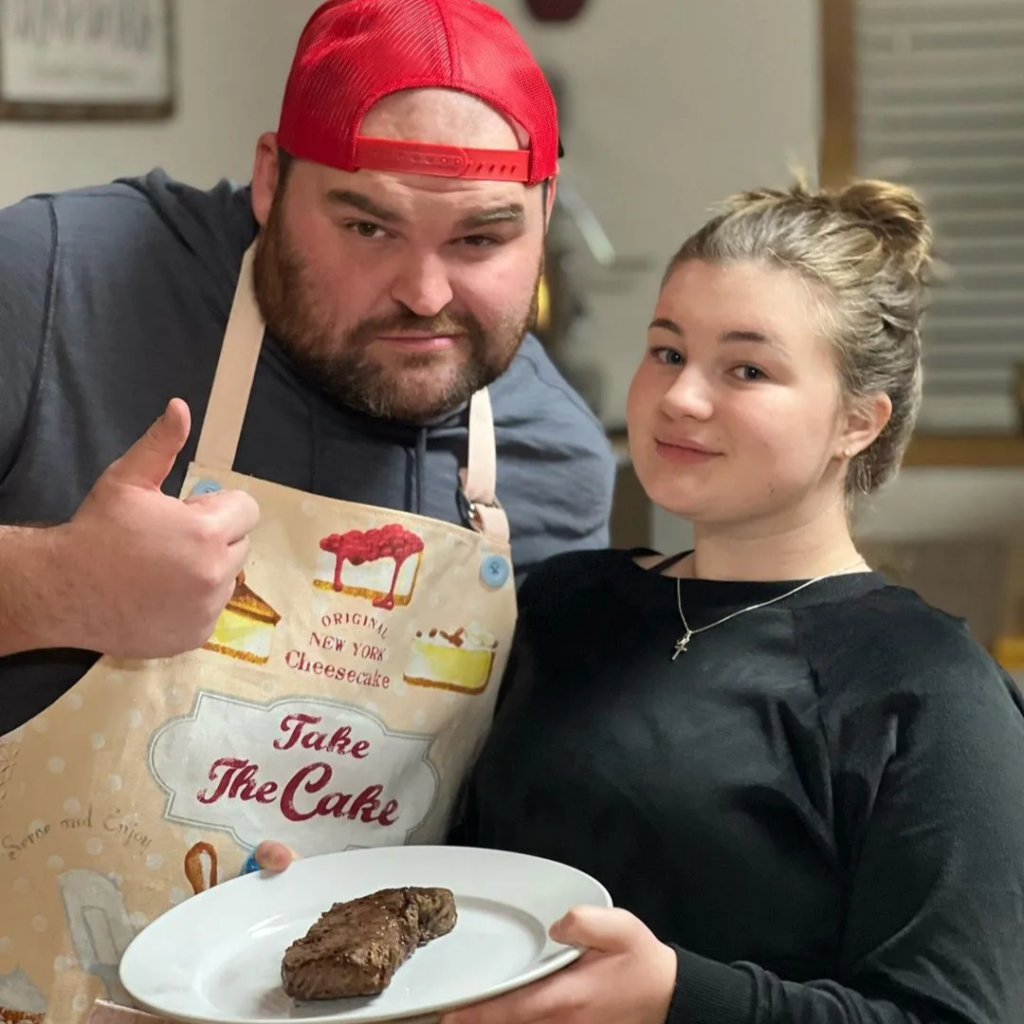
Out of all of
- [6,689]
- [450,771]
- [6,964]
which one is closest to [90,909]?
[6,964]

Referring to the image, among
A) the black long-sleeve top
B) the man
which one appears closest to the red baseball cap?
the man

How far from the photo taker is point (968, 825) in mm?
1102

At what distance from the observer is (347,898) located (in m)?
1.23

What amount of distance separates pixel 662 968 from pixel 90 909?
0.54 metres

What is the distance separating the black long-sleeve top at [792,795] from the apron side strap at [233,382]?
369 mm

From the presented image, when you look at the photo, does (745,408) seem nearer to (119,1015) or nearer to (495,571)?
(495,571)

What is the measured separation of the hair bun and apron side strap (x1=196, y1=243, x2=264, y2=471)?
575 millimetres

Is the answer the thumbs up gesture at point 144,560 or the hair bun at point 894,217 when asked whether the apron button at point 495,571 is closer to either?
the thumbs up gesture at point 144,560

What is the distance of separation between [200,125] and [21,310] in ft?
4.35

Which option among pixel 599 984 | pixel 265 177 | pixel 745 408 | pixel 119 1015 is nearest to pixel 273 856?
pixel 119 1015

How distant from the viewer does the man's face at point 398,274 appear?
1.38m

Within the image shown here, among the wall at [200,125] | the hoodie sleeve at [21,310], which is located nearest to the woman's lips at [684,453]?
the hoodie sleeve at [21,310]

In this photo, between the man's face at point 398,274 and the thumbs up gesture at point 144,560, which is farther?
the man's face at point 398,274

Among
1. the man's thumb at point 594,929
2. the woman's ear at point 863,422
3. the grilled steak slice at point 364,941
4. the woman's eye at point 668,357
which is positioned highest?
the woman's eye at point 668,357
